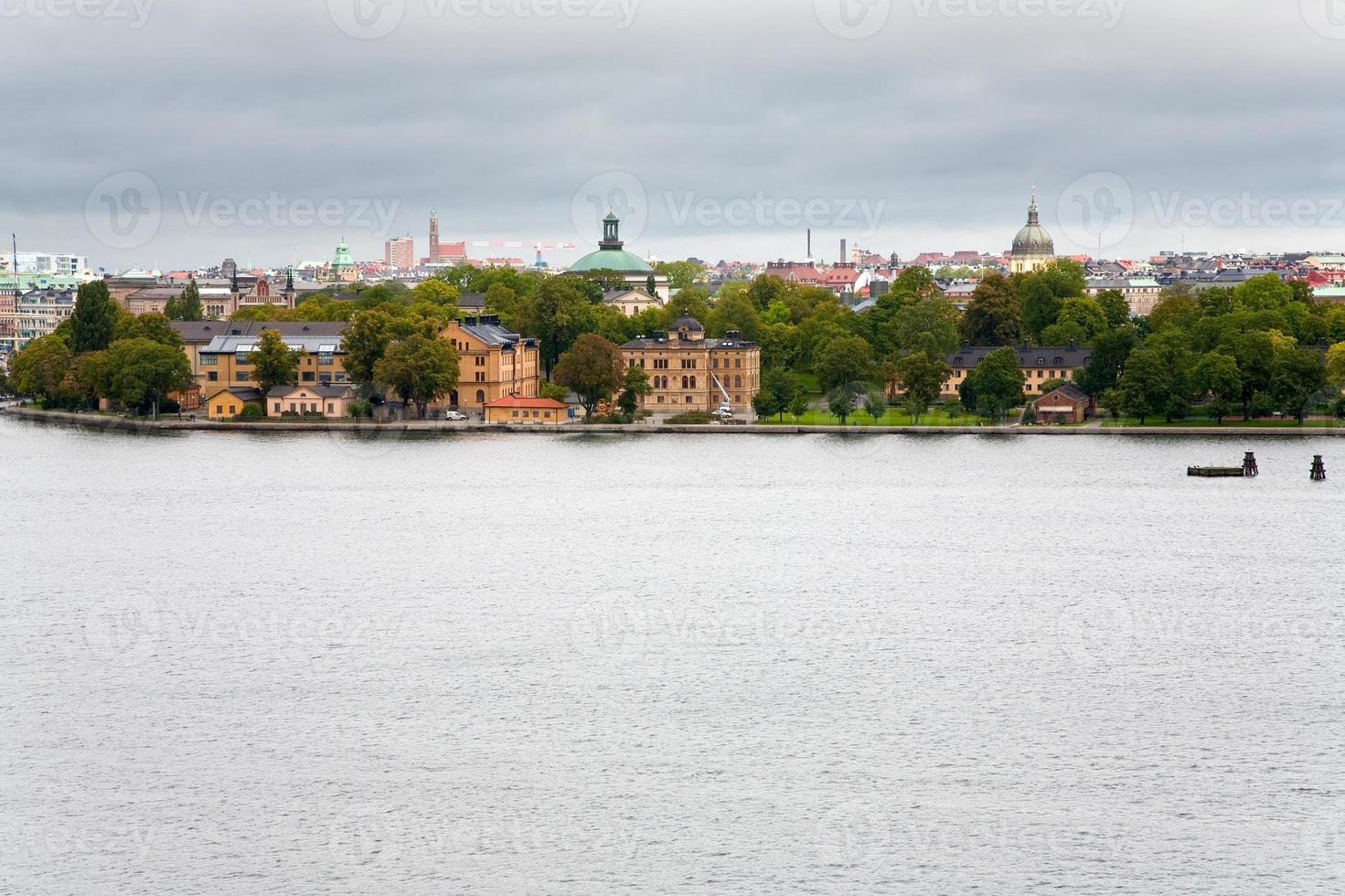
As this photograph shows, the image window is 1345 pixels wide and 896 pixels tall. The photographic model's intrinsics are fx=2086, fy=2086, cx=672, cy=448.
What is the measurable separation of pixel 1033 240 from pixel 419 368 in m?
67.1

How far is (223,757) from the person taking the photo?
18.9 metres

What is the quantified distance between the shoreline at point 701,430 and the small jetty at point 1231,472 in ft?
26.8

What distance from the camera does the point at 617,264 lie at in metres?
94.1

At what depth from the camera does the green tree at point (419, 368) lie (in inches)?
2064

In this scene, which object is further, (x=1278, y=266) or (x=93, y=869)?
(x=1278, y=266)

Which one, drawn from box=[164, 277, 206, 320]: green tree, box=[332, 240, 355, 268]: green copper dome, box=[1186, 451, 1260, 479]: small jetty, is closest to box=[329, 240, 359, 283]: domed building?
box=[332, 240, 355, 268]: green copper dome

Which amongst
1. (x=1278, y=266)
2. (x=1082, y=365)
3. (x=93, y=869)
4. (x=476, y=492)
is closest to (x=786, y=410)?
(x=1082, y=365)

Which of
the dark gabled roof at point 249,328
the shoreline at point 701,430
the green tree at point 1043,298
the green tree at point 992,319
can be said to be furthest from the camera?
the green tree at point 1043,298

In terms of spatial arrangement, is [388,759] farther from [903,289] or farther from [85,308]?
[903,289]

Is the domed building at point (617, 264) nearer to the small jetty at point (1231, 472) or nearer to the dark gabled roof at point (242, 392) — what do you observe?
the dark gabled roof at point (242, 392)

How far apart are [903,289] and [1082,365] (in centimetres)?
2213

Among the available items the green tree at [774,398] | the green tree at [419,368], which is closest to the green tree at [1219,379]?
the green tree at [774,398]

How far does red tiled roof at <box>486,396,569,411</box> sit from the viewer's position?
53.5 metres

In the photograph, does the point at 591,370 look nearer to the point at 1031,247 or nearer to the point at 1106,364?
the point at 1106,364
